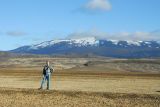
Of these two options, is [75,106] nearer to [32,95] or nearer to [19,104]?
[19,104]

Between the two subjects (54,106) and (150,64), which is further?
(150,64)

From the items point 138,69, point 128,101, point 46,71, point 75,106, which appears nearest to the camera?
point 75,106

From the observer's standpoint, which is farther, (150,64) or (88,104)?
(150,64)

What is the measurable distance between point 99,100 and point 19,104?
4.40 meters

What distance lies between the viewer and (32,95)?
30.8m

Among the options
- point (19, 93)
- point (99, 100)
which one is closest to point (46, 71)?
point (19, 93)

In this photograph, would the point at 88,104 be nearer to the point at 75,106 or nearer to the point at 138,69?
the point at 75,106

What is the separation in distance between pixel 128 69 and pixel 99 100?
8085 cm

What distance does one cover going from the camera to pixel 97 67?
107375mm

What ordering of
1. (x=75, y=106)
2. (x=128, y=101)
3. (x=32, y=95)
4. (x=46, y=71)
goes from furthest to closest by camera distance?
(x=46, y=71)
(x=32, y=95)
(x=128, y=101)
(x=75, y=106)

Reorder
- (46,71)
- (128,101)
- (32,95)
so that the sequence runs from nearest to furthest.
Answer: (128,101) → (32,95) → (46,71)

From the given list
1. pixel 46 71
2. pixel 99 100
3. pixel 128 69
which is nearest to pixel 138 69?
pixel 128 69

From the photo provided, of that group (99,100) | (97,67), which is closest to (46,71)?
(99,100)

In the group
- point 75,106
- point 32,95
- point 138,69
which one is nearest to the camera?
point 75,106
